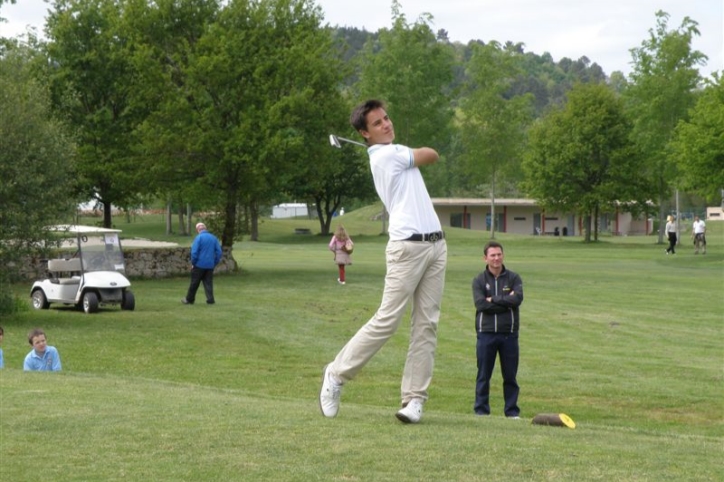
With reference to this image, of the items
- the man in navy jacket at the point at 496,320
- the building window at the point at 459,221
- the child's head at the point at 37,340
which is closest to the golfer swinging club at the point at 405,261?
the man in navy jacket at the point at 496,320

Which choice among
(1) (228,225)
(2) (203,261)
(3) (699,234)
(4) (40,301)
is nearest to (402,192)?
(2) (203,261)

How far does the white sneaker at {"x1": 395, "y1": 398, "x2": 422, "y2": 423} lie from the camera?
28.1 feet

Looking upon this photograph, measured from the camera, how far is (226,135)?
38906 mm

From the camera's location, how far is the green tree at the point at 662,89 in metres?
69.7

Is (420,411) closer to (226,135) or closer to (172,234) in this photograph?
(226,135)

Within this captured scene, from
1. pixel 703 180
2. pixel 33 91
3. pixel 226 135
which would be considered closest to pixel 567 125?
pixel 703 180

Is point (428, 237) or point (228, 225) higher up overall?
point (428, 237)

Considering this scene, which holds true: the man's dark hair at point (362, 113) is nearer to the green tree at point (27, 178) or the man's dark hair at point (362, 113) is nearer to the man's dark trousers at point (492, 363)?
the man's dark trousers at point (492, 363)

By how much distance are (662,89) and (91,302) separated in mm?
51158

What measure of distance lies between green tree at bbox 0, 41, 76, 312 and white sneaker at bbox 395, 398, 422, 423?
1623 cm

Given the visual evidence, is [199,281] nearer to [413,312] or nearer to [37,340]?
[37,340]

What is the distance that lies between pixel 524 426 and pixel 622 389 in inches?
316

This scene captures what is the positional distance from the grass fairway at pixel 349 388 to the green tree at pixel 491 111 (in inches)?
1596

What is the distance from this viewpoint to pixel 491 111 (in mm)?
84875
